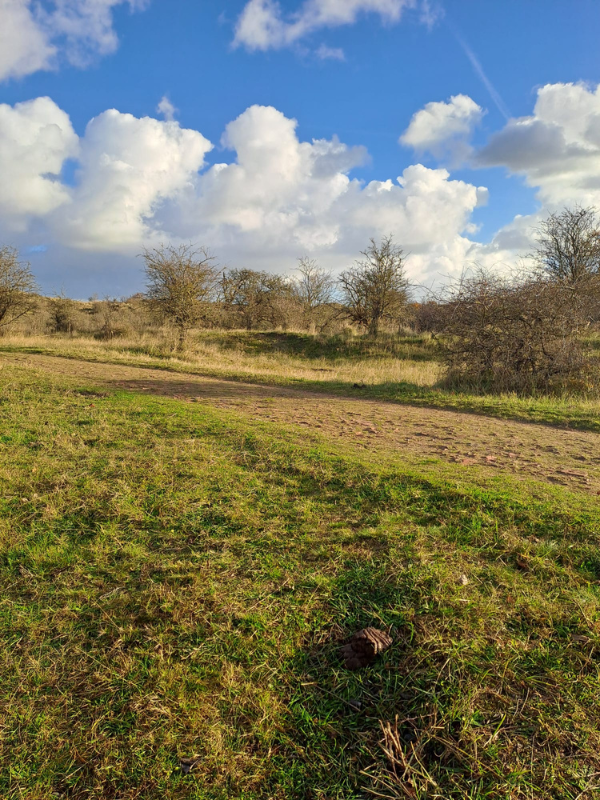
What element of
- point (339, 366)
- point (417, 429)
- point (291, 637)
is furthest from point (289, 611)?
point (339, 366)

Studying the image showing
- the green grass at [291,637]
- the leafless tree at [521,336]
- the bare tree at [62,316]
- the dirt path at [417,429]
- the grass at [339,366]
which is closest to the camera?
the green grass at [291,637]

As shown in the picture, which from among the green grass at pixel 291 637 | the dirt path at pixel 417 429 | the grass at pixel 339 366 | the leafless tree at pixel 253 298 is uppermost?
the leafless tree at pixel 253 298

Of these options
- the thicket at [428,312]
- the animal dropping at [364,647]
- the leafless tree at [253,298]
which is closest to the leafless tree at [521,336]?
the thicket at [428,312]

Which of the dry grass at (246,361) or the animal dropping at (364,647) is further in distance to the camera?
the dry grass at (246,361)

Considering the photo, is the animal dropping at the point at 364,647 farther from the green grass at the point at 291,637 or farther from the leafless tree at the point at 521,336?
the leafless tree at the point at 521,336

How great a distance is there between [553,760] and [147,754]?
1.90m

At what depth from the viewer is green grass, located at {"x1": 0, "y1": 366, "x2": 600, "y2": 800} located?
2.07 m

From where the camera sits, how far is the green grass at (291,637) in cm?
207

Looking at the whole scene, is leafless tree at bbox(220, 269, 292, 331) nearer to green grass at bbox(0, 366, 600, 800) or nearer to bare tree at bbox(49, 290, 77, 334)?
bare tree at bbox(49, 290, 77, 334)

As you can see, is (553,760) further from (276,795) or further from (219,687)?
(219,687)

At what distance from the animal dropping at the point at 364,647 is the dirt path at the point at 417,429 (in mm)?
3404

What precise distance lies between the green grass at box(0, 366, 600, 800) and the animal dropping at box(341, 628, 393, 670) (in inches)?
2.5

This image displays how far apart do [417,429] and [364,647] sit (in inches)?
217

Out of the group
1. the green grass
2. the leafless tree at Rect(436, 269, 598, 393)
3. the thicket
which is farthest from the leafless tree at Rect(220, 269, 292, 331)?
the green grass
